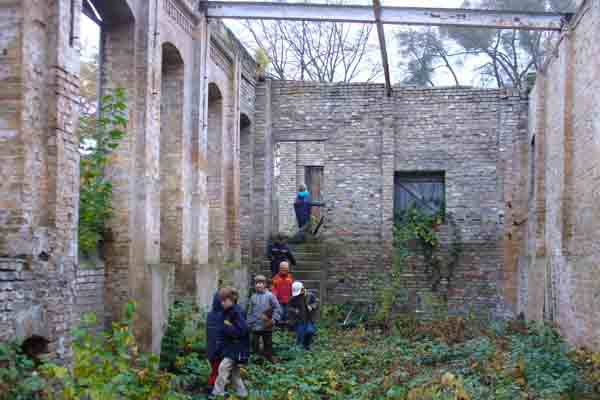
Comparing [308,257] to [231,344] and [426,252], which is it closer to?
[426,252]

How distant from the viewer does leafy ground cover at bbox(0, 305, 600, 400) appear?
6645mm

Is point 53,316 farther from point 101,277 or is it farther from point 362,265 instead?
point 362,265

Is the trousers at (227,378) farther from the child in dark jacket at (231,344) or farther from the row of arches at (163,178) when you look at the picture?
the row of arches at (163,178)

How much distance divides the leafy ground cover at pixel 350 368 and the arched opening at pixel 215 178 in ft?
8.60

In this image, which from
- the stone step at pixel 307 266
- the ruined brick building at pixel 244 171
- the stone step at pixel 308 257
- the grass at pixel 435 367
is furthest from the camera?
the stone step at pixel 308 257

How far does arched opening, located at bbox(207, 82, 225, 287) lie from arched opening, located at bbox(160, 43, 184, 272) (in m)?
2.49

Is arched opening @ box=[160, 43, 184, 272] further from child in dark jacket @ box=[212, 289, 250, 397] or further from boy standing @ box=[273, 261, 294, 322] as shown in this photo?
child in dark jacket @ box=[212, 289, 250, 397]

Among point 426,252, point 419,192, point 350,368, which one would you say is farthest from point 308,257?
point 350,368

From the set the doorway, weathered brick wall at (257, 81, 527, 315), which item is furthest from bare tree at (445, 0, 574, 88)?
weathered brick wall at (257, 81, 527, 315)

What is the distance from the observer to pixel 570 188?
11.8m

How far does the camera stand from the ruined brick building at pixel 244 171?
747cm

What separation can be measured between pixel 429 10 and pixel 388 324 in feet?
22.1

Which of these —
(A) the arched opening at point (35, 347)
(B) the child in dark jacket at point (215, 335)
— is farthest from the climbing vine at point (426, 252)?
(A) the arched opening at point (35, 347)

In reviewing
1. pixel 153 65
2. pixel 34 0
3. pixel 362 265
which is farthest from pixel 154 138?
pixel 362 265
